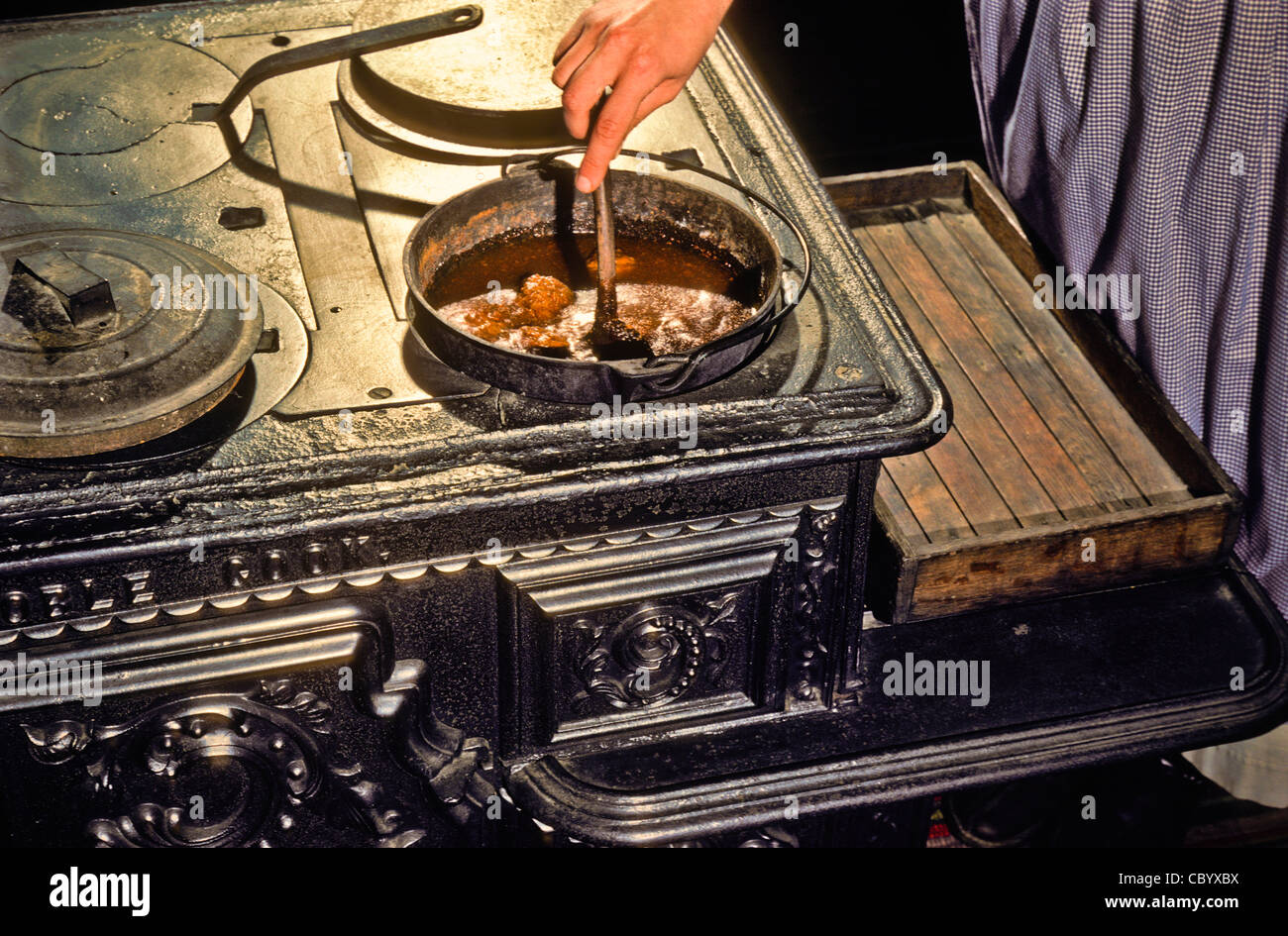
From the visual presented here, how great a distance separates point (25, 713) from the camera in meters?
1.71

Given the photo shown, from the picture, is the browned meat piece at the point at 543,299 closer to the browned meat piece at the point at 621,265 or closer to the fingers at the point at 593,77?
the browned meat piece at the point at 621,265

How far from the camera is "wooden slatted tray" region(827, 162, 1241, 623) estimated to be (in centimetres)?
202

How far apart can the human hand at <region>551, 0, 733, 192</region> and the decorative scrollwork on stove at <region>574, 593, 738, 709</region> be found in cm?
63

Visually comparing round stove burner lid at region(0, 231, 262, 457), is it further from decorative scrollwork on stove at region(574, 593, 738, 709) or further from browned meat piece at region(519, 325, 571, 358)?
decorative scrollwork on stove at region(574, 593, 738, 709)

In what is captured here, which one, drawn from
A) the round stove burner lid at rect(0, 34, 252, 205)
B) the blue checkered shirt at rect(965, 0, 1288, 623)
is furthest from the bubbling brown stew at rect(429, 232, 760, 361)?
the blue checkered shirt at rect(965, 0, 1288, 623)

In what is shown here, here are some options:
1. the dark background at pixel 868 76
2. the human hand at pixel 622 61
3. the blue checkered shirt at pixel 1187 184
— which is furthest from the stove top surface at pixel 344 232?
the dark background at pixel 868 76

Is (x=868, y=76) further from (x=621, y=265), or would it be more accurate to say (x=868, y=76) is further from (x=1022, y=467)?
(x=621, y=265)

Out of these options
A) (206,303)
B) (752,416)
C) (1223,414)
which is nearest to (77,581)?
(206,303)

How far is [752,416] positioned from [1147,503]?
77cm

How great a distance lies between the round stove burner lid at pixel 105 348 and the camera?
1.58m

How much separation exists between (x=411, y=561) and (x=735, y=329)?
0.53 meters

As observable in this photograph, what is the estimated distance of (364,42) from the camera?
2.07 metres

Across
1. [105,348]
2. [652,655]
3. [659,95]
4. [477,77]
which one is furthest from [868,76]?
[105,348]
